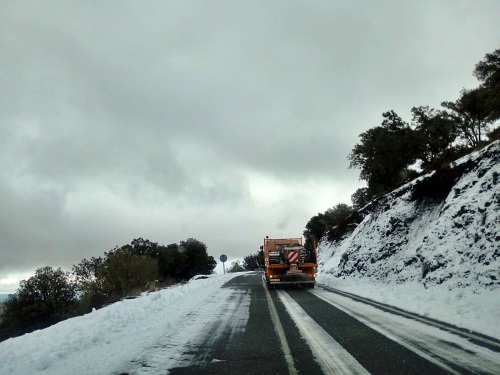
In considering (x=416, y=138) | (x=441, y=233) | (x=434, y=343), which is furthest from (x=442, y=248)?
(x=416, y=138)

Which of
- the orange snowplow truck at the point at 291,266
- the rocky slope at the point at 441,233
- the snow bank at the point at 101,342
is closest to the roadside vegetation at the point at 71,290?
the orange snowplow truck at the point at 291,266

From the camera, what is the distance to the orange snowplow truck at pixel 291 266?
22.8 metres

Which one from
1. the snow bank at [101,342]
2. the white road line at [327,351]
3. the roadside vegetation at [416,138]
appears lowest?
the white road line at [327,351]

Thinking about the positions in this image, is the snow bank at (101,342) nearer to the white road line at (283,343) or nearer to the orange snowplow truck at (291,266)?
the white road line at (283,343)

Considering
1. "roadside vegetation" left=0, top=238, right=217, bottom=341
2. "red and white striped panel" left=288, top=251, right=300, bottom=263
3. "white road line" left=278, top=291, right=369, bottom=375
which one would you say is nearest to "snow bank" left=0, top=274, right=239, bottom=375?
"white road line" left=278, top=291, right=369, bottom=375

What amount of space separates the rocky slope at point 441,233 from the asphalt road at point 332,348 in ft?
20.8

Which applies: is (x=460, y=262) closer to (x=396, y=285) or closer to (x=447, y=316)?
(x=396, y=285)

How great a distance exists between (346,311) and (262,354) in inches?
239

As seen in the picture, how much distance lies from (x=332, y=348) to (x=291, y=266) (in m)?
16.0

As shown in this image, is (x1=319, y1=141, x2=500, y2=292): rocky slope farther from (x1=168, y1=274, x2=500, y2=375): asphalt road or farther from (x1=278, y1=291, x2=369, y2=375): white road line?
(x1=278, y1=291, x2=369, y2=375): white road line

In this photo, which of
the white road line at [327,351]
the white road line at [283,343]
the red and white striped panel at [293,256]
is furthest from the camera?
the red and white striped panel at [293,256]

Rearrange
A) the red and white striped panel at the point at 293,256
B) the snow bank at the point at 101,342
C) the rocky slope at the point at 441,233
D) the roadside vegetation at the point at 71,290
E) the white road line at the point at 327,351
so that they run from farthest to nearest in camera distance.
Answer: the roadside vegetation at the point at 71,290 < the red and white striped panel at the point at 293,256 < the rocky slope at the point at 441,233 < the snow bank at the point at 101,342 < the white road line at the point at 327,351

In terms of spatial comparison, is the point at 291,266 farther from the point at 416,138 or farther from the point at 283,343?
the point at 416,138

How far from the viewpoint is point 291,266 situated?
2312 cm
